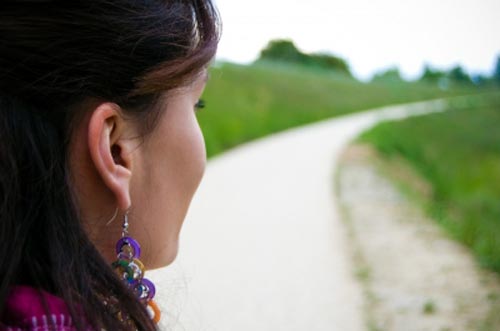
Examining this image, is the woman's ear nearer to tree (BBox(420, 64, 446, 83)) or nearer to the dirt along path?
the dirt along path

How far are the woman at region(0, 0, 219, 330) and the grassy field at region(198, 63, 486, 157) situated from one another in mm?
2590

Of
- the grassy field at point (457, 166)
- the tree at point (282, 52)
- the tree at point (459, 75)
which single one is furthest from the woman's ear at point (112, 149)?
the tree at point (459, 75)

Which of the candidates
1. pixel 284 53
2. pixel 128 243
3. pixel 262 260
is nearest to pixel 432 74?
pixel 284 53

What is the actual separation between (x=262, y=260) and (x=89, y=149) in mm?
4779

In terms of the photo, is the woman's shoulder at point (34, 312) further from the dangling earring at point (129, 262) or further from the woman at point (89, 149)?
the dangling earring at point (129, 262)

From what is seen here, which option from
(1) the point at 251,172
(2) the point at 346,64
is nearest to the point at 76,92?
(1) the point at 251,172

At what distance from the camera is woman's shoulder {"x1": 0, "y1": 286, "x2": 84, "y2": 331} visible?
0.76 metres

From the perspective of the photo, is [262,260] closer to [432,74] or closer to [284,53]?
[284,53]

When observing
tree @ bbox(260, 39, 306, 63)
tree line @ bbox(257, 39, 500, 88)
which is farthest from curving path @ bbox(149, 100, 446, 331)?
tree @ bbox(260, 39, 306, 63)

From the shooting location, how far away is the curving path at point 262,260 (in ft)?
13.7

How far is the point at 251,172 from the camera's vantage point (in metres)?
10.3

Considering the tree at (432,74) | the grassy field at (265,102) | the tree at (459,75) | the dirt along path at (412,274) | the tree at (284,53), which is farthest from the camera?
the tree at (432,74)

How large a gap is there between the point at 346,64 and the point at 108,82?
67993 mm

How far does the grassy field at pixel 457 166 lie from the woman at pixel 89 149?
4489 mm
